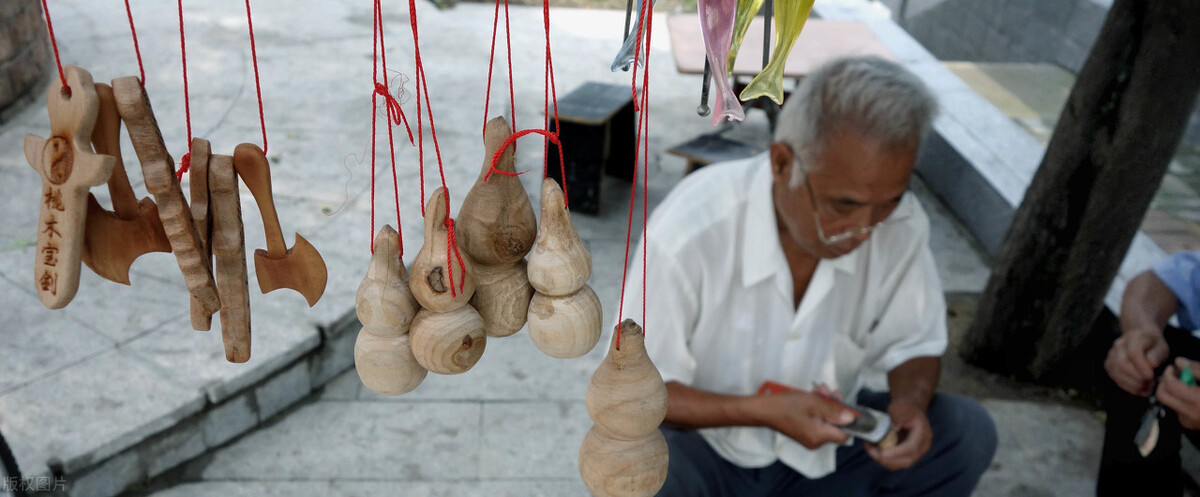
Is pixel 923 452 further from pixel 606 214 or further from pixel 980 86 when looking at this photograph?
pixel 980 86

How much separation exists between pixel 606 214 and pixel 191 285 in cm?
346

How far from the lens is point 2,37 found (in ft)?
13.6

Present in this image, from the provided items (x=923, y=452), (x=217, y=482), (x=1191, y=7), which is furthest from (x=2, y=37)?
(x=1191, y=7)

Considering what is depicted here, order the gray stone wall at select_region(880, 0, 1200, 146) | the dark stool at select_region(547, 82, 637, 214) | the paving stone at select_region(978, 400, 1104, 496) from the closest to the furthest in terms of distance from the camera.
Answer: the paving stone at select_region(978, 400, 1104, 496) → the dark stool at select_region(547, 82, 637, 214) → the gray stone wall at select_region(880, 0, 1200, 146)

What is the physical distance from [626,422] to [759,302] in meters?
1.01

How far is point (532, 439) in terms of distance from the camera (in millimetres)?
2811

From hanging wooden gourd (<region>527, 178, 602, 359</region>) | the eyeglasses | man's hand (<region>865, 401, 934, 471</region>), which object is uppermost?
hanging wooden gourd (<region>527, 178, 602, 359</region>)

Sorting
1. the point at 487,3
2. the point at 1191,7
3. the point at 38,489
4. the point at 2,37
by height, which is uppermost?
the point at 1191,7

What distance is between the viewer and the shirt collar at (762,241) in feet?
6.02

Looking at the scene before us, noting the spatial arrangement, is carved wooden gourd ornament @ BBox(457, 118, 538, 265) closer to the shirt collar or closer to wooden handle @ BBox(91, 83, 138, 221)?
wooden handle @ BBox(91, 83, 138, 221)

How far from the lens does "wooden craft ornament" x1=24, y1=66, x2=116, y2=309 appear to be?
81 centimetres

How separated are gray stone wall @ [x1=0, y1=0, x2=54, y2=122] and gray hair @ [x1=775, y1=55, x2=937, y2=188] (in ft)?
13.4

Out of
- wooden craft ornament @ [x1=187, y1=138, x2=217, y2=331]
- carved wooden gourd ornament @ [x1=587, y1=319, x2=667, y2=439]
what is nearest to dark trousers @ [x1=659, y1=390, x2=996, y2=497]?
carved wooden gourd ornament @ [x1=587, y1=319, x2=667, y2=439]

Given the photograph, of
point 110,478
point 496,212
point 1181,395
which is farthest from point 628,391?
point 110,478
